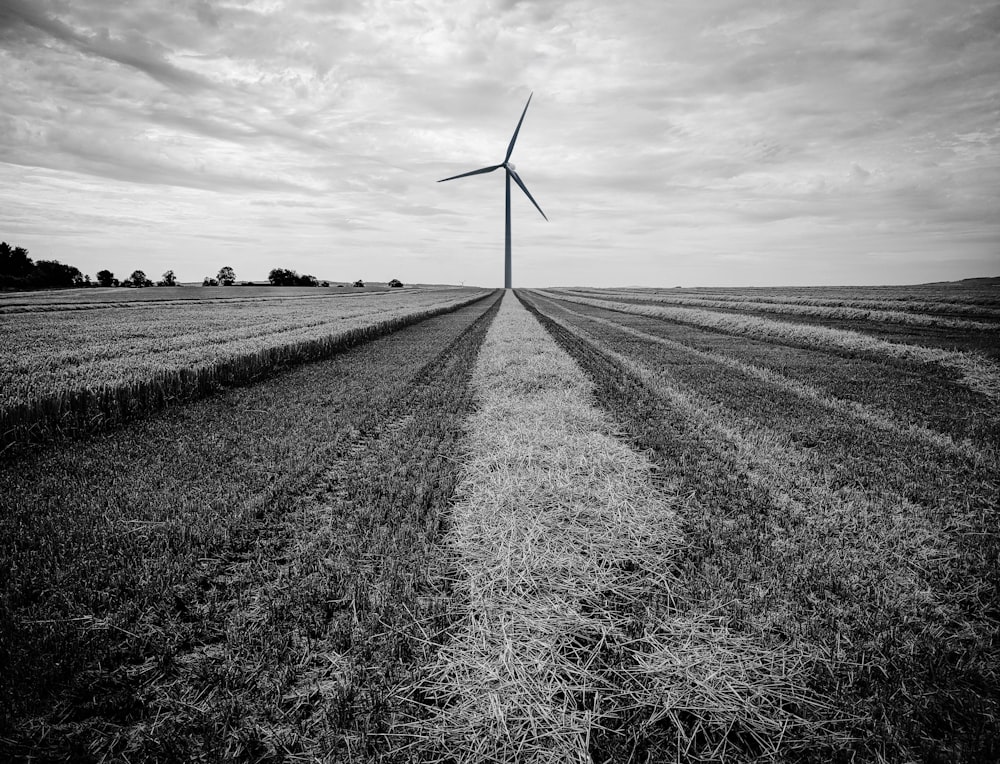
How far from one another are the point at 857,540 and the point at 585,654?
138 inches

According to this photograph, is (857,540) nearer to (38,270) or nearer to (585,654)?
(585,654)

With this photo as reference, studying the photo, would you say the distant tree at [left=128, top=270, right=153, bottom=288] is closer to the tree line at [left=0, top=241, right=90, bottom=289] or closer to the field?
the tree line at [left=0, top=241, right=90, bottom=289]

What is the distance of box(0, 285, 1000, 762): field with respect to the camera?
2.78 meters

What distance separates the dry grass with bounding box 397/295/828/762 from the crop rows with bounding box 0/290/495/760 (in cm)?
39

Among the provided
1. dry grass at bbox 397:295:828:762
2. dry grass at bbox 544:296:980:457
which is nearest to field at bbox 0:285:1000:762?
dry grass at bbox 397:295:828:762

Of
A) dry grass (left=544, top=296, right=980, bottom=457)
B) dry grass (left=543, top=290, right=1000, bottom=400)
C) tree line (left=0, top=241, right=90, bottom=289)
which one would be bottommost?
dry grass (left=544, top=296, right=980, bottom=457)

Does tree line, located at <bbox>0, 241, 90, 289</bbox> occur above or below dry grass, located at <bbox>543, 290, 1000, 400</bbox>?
above

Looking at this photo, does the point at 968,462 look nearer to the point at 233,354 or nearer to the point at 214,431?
the point at 214,431

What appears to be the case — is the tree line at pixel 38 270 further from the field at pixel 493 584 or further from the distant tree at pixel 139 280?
the field at pixel 493 584

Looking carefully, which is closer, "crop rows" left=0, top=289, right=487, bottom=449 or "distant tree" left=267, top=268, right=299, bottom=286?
"crop rows" left=0, top=289, right=487, bottom=449

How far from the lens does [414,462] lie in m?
7.09

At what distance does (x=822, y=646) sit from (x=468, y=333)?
971 inches

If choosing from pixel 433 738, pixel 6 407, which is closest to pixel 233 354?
pixel 6 407

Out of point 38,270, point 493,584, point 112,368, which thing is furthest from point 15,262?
point 493,584
